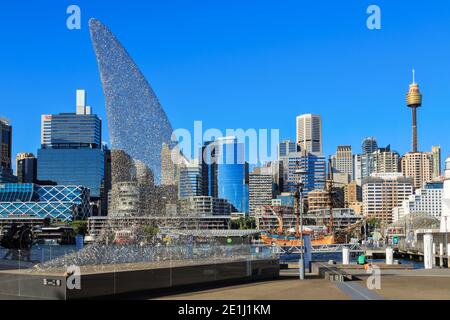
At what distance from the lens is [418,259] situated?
76.6m

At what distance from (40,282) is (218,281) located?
8.03 m

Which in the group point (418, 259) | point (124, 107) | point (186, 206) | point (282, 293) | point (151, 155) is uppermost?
point (124, 107)

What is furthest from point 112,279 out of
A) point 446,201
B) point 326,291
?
point 446,201

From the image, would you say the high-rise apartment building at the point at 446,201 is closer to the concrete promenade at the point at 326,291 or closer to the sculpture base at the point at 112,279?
the concrete promenade at the point at 326,291

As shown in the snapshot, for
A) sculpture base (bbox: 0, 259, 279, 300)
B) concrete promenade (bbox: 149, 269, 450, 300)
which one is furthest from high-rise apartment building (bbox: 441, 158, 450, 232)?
sculpture base (bbox: 0, 259, 279, 300)

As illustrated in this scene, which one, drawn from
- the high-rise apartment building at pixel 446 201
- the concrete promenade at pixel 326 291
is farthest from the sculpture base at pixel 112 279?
the high-rise apartment building at pixel 446 201

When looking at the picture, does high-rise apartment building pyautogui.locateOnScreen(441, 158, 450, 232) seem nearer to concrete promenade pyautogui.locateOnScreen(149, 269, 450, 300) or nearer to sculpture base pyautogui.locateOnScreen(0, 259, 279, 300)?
concrete promenade pyautogui.locateOnScreen(149, 269, 450, 300)

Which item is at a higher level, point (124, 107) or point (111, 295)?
point (124, 107)

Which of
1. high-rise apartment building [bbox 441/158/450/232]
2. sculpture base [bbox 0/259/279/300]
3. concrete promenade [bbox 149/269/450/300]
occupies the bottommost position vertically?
concrete promenade [bbox 149/269/450/300]

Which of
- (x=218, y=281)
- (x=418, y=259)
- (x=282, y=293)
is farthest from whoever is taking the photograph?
(x=418, y=259)

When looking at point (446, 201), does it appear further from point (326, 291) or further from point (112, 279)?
point (112, 279)
